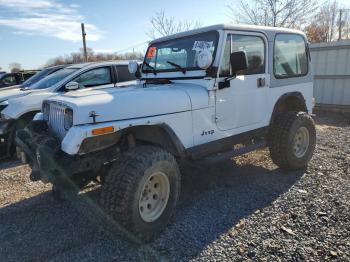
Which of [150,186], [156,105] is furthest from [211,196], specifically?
[156,105]

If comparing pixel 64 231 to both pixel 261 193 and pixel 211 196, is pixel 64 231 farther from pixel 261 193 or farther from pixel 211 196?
pixel 261 193

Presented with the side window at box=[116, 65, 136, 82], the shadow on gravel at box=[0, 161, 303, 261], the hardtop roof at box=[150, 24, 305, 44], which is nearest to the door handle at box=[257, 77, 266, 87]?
the hardtop roof at box=[150, 24, 305, 44]

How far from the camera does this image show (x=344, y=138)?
758 cm

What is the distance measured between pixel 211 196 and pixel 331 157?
2757 millimetres

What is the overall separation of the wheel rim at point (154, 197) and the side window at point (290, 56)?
2.52m

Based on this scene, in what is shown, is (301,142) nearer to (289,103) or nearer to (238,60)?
(289,103)

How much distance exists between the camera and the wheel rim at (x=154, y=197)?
352 cm

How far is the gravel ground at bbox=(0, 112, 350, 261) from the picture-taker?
3271 mm

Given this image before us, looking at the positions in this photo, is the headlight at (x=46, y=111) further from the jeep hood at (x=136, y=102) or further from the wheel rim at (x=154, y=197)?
the wheel rim at (x=154, y=197)

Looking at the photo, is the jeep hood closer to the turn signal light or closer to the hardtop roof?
the turn signal light

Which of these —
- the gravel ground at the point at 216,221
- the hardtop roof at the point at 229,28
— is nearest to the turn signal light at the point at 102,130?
the gravel ground at the point at 216,221

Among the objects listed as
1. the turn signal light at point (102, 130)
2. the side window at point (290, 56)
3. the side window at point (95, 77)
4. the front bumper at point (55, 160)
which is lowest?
the front bumper at point (55, 160)

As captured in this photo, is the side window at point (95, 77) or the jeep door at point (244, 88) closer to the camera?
the jeep door at point (244, 88)

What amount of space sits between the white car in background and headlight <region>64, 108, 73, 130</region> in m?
2.66
